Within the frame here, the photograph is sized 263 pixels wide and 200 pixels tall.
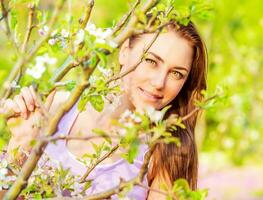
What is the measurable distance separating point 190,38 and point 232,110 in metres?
8.48

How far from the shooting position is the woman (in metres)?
2.07

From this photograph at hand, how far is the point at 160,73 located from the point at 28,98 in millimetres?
535

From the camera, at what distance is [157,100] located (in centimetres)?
207

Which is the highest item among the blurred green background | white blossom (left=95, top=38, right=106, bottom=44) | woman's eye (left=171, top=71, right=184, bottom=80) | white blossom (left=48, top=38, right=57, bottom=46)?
the blurred green background

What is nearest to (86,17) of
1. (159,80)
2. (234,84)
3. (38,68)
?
(38,68)

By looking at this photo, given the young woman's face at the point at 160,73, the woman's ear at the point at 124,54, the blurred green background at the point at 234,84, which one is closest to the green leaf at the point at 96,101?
the young woman's face at the point at 160,73

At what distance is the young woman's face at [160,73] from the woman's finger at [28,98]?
45 centimetres

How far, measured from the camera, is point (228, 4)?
398 inches

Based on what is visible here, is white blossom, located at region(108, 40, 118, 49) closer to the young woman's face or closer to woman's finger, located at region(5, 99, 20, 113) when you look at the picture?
woman's finger, located at region(5, 99, 20, 113)

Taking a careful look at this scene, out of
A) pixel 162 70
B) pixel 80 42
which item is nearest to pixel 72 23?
pixel 80 42

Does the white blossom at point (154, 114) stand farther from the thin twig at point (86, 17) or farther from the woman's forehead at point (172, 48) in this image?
the woman's forehead at point (172, 48)

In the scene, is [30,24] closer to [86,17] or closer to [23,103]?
[86,17]

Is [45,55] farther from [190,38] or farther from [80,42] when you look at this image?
[190,38]

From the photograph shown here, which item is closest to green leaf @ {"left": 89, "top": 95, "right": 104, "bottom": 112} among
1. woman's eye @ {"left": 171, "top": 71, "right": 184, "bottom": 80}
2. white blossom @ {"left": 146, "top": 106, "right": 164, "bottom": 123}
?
white blossom @ {"left": 146, "top": 106, "right": 164, "bottom": 123}
